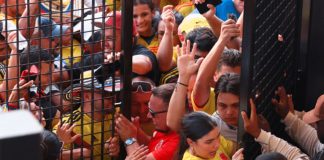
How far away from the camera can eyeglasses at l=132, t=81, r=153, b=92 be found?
3449 mm

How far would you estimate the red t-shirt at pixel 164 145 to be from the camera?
3.23 meters

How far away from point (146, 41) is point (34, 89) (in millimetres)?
1226

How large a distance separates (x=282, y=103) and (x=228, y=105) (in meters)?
0.40

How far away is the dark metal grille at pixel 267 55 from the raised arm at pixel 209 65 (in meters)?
0.18

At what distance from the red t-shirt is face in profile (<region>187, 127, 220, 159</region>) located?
399mm

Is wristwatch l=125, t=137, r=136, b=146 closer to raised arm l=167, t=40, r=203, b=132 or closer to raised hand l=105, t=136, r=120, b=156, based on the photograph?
raised hand l=105, t=136, r=120, b=156

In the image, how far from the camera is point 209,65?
3.15 meters

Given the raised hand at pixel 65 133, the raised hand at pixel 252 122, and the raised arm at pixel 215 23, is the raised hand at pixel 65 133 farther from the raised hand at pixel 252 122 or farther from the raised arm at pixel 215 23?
the raised arm at pixel 215 23

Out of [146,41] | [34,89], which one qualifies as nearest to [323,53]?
[146,41]

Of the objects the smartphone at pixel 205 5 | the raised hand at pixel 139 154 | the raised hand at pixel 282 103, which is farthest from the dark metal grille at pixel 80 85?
the raised hand at pixel 282 103

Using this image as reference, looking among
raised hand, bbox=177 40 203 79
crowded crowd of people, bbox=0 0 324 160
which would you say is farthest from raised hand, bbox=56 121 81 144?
raised hand, bbox=177 40 203 79

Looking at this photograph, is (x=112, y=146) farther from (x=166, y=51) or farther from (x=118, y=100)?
(x=166, y=51)

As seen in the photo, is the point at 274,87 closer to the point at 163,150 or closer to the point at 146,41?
the point at 163,150

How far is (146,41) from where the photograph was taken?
4258mm
